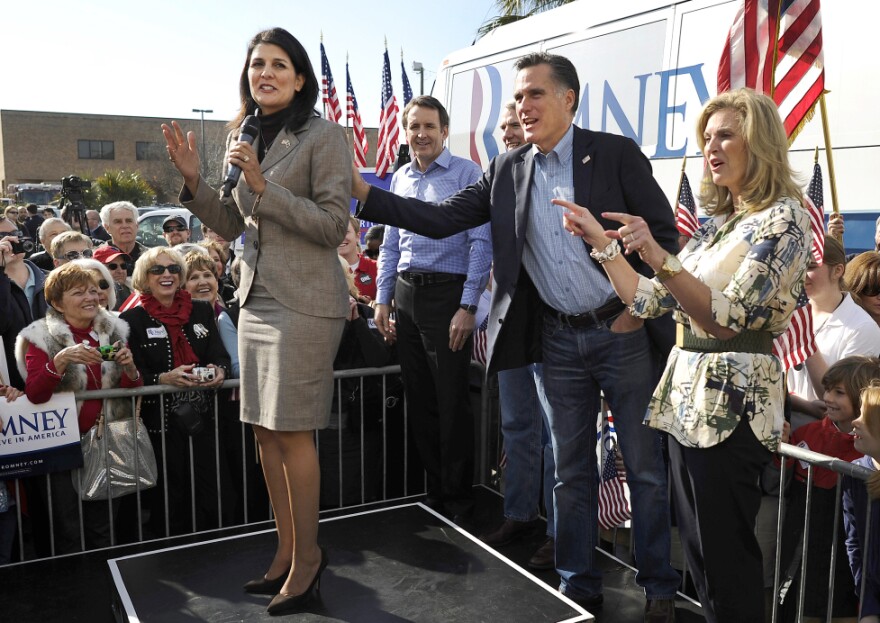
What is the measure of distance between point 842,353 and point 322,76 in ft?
41.8

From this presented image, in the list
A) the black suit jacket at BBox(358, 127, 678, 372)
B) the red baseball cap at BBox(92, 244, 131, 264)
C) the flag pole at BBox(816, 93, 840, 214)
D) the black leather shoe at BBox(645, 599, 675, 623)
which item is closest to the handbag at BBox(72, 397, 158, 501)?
the black suit jacket at BBox(358, 127, 678, 372)

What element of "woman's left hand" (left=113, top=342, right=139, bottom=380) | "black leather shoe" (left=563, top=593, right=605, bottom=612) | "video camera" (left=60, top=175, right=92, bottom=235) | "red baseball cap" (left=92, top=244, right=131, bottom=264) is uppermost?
"video camera" (left=60, top=175, right=92, bottom=235)

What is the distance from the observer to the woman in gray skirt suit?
106 inches

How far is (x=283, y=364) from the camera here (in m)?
2.70

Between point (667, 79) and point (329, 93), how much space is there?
1023 cm

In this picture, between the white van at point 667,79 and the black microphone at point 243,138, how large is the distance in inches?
111

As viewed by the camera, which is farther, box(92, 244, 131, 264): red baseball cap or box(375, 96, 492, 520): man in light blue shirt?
box(92, 244, 131, 264): red baseball cap

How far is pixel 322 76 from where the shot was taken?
14.8 m

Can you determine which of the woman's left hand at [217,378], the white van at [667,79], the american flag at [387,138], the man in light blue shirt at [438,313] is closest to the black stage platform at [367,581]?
the man in light blue shirt at [438,313]

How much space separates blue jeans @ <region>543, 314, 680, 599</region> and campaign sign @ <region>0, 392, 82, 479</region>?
218 cm

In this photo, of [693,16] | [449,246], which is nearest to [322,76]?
[693,16]

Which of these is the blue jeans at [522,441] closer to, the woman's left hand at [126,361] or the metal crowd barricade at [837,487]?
the metal crowd barricade at [837,487]

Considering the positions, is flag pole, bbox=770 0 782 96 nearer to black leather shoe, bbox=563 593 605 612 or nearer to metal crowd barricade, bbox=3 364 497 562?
metal crowd barricade, bbox=3 364 497 562

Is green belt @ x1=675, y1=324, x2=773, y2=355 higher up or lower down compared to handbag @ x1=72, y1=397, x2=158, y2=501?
higher up
